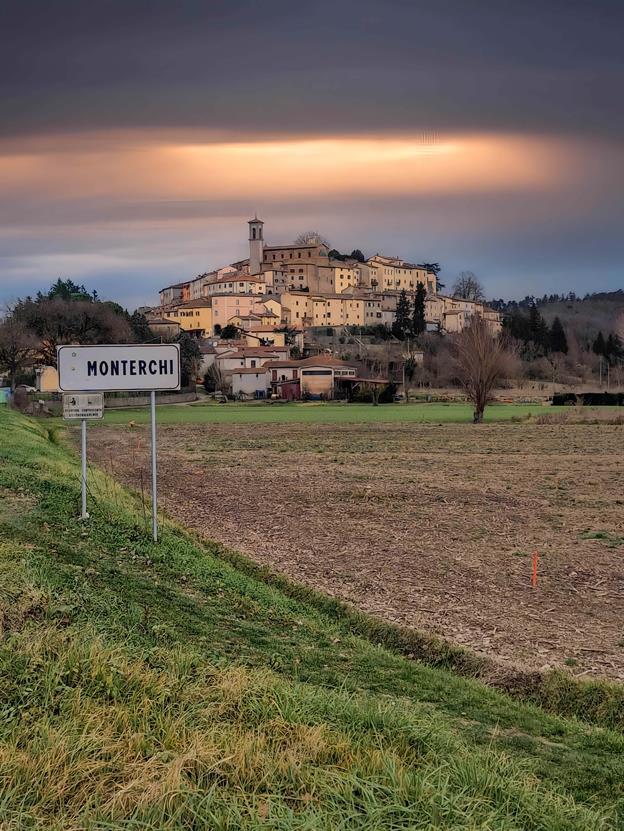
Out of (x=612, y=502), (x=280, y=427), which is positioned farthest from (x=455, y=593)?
(x=280, y=427)

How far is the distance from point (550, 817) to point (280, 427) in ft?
193

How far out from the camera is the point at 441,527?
19.2 m

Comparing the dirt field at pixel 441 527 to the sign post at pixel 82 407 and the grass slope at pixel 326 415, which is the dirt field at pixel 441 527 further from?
the grass slope at pixel 326 415

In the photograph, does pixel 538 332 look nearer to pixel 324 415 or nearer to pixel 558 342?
pixel 558 342

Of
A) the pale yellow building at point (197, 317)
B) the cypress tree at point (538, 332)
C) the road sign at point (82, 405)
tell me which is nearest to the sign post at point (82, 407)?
the road sign at point (82, 405)

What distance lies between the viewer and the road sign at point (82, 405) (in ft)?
47.6

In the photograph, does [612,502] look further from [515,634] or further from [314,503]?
[515,634]

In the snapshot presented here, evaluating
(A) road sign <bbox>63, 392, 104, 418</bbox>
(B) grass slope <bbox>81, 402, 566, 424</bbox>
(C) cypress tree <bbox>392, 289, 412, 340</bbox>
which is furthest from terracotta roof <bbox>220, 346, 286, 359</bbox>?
(A) road sign <bbox>63, 392, 104, 418</bbox>

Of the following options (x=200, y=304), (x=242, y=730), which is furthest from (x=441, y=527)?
(x=200, y=304)

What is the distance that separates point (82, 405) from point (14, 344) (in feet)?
273

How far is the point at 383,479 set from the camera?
95.9ft

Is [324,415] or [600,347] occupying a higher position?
[600,347]

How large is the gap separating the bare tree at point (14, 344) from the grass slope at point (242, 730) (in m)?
87.2

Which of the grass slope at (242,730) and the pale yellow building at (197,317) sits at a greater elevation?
the pale yellow building at (197,317)
